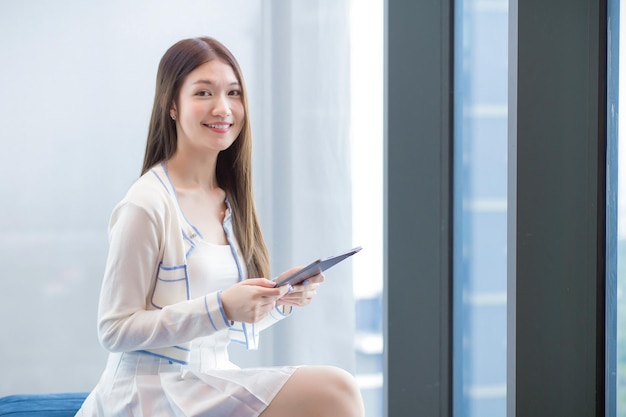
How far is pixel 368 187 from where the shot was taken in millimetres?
2951

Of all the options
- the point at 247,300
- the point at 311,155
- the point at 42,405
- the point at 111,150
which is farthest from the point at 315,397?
the point at 111,150

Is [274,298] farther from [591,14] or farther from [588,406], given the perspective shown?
[591,14]

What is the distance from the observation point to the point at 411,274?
2.58 m

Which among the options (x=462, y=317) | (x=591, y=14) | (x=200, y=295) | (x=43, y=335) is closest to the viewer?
(x=200, y=295)

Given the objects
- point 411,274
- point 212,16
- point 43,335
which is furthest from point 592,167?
point 43,335

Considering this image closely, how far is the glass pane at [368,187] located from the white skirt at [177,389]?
49.6 inches

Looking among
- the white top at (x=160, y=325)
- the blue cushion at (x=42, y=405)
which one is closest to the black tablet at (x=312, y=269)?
the white top at (x=160, y=325)

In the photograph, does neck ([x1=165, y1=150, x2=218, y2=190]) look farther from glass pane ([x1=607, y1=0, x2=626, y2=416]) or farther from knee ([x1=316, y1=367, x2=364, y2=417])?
glass pane ([x1=607, y1=0, x2=626, y2=416])

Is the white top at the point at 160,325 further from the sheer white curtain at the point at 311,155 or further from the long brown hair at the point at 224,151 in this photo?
the sheer white curtain at the point at 311,155

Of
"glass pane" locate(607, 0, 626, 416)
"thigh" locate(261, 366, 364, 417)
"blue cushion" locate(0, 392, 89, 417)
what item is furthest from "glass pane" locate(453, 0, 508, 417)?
"blue cushion" locate(0, 392, 89, 417)

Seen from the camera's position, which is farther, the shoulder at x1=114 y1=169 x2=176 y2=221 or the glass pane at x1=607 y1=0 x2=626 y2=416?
the glass pane at x1=607 y1=0 x2=626 y2=416

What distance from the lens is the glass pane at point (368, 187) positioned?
290 cm

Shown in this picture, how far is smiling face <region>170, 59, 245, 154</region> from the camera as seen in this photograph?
1899 millimetres

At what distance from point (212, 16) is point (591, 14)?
55.3 inches
